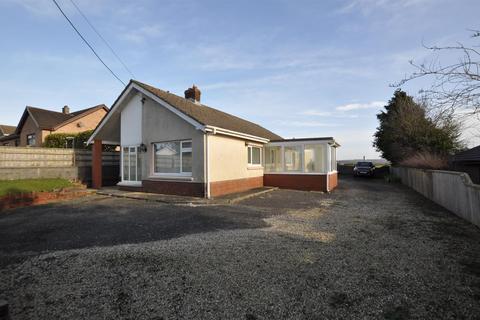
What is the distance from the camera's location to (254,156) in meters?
16.3

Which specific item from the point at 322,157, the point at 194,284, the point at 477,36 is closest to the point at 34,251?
the point at 194,284

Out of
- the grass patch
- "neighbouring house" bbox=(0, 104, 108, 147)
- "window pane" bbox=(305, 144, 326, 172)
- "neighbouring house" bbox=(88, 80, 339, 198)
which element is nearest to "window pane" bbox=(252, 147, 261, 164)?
"neighbouring house" bbox=(88, 80, 339, 198)

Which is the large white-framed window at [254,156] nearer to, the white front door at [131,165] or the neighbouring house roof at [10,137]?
the white front door at [131,165]

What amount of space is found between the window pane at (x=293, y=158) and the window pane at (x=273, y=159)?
1.47 feet

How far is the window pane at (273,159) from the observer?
55.3ft

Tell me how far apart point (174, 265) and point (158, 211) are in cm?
499

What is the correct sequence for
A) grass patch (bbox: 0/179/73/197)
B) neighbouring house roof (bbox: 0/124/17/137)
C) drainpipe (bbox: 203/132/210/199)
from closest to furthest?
1. grass patch (bbox: 0/179/73/197)
2. drainpipe (bbox: 203/132/210/199)
3. neighbouring house roof (bbox: 0/124/17/137)

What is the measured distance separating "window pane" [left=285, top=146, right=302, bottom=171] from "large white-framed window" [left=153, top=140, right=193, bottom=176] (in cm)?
665

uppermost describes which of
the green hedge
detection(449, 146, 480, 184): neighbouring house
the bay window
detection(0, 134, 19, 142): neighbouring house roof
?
detection(0, 134, 19, 142): neighbouring house roof

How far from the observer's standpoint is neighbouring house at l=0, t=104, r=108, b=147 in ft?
84.0

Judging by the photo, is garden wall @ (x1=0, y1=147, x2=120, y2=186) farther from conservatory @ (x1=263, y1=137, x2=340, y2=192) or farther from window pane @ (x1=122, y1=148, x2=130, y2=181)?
conservatory @ (x1=263, y1=137, x2=340, y2=192)

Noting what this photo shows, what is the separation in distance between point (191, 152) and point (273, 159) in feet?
22.0

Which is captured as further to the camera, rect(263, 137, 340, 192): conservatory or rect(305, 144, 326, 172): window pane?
rect(305, 144, 326, 172): window pane

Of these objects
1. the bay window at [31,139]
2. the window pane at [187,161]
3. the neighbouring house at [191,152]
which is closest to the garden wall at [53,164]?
the neighbouring house at [191,152]
